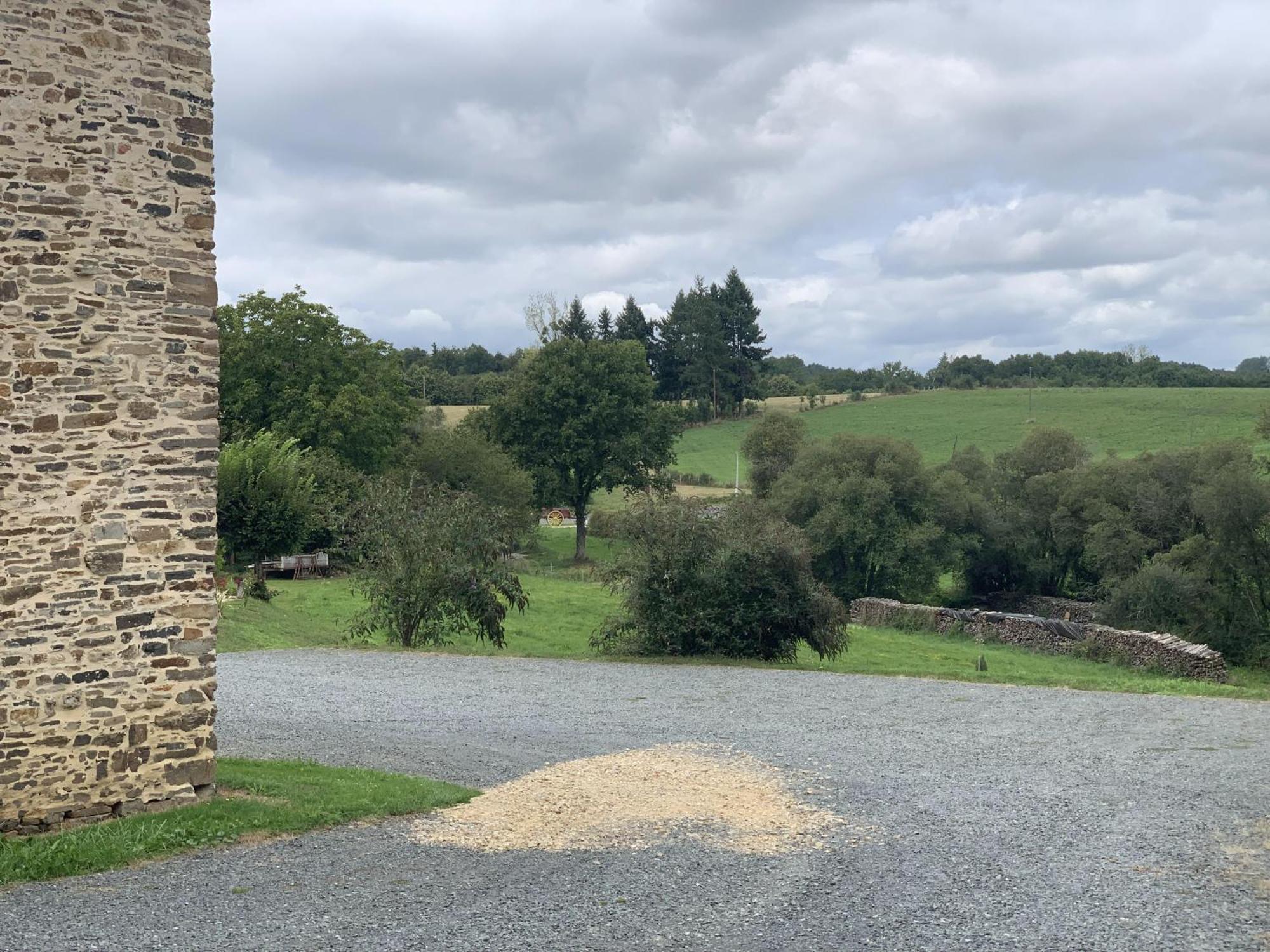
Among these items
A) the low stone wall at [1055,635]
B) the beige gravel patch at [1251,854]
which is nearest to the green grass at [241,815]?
the beige gravel patch at [1251,854]

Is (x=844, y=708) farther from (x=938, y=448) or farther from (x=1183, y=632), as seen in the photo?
(x=938, y=448)

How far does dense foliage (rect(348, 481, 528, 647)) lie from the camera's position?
20688 mm

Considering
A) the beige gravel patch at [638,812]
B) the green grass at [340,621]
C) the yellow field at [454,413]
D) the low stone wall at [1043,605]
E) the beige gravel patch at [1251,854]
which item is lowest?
the low stone wall at [1043,605]

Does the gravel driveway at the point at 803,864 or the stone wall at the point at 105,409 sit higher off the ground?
the stone wall at the point at 105,409

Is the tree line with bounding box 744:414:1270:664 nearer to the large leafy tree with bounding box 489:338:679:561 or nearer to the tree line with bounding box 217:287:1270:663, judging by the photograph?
the tree line with bounding box 217:287:1270:663

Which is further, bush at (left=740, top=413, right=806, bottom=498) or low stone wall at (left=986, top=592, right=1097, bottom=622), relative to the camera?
bush at (left=740, top=413, right=806, bottom=498)

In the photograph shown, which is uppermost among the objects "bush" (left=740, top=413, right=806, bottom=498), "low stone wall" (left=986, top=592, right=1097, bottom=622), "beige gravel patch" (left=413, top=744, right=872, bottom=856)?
"bush" (left=740, top=413, right=806, bottom=498)

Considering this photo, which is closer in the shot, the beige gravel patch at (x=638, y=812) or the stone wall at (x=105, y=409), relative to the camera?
the stone wall at (x=105, y=409)

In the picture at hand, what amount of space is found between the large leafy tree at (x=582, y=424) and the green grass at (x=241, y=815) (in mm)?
39011

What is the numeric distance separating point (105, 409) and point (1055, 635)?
26.7 metres

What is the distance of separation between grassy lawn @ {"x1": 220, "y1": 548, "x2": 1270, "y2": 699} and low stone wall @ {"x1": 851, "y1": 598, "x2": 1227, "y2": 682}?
528 millimetres

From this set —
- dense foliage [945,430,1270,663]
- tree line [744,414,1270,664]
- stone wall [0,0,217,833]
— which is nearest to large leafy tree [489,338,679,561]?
tree line [744,414,1270,664]

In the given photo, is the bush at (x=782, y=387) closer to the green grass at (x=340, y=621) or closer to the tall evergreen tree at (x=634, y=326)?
the tall evergreen tree at (x=634, y=326)

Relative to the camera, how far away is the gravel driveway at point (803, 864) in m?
6.71
